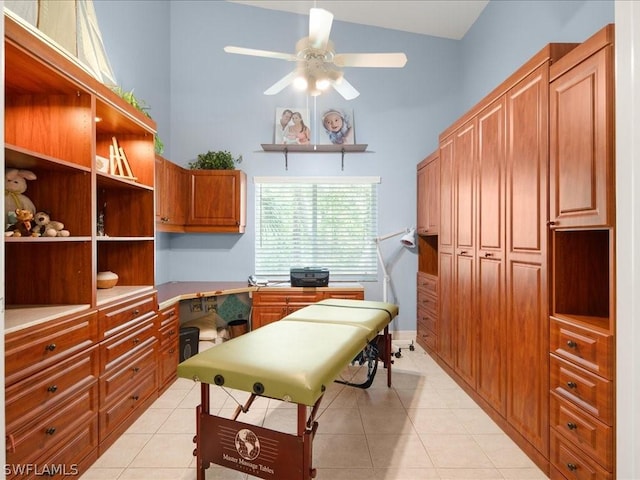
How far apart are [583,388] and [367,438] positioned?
1.21m

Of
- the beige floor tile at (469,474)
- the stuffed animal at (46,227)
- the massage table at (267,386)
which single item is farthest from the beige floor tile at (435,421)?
the stuffed animal at (46,227)

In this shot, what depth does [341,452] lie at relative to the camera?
1993mm

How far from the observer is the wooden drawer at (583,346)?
1.41 metres

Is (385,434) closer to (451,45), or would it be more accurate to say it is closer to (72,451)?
(72,451)

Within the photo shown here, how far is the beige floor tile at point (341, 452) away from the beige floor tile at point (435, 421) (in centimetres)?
43

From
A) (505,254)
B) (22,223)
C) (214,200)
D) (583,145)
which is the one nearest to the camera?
(583,145)

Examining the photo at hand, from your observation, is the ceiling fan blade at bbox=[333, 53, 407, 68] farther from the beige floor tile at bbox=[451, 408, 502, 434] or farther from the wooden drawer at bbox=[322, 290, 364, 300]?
the beige floor tile at bbox=[451, 408, 502, 434]

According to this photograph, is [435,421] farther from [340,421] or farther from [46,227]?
[46,227]

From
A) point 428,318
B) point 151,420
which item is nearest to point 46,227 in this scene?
point 151,420

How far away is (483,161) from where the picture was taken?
95.0 inches

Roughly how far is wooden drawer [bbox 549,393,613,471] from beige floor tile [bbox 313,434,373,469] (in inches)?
38.8

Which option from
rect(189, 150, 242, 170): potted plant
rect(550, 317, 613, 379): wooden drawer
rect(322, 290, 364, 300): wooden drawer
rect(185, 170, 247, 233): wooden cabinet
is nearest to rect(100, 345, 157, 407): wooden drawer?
rect(185, 170, 247, 233): wooden cabinet

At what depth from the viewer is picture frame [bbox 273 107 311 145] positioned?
4.02 m

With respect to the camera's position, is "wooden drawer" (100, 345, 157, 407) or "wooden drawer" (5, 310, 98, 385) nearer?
"wooden drawer" (5, 310, 98, 385)
